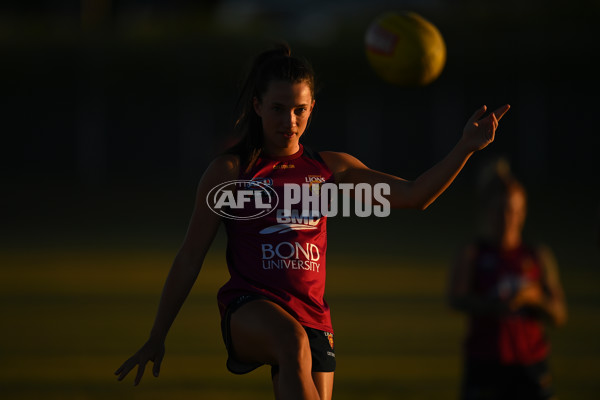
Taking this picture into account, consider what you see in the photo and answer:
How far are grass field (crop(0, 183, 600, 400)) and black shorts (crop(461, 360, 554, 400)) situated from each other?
2.27 meters

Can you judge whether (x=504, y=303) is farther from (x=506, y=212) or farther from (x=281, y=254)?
(x=281, y=254)

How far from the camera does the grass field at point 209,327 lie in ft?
24.9

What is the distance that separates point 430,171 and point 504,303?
1.29 meters

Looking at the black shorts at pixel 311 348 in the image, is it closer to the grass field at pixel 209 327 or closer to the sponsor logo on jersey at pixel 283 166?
the sponsor logo on jersey at pixel 283 166

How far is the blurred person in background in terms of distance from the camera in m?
4.89

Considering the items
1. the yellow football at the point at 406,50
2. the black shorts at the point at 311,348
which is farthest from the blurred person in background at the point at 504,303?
the black shorts at the point at 311,348

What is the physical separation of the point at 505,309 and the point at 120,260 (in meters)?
12.6

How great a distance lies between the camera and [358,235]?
2158cm

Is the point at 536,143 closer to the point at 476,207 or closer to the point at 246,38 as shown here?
the point at 476,207

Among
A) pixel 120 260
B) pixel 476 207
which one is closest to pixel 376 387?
pixel 120 260

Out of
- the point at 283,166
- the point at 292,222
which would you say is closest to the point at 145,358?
the point at 292,222

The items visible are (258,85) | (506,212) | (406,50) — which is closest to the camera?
(258,85)

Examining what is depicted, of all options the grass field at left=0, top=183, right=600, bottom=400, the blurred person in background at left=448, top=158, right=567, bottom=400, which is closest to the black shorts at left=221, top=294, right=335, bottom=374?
the blurred person in background at left=448, top=158, right=567, bottom=400

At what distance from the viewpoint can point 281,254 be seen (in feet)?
12.8
